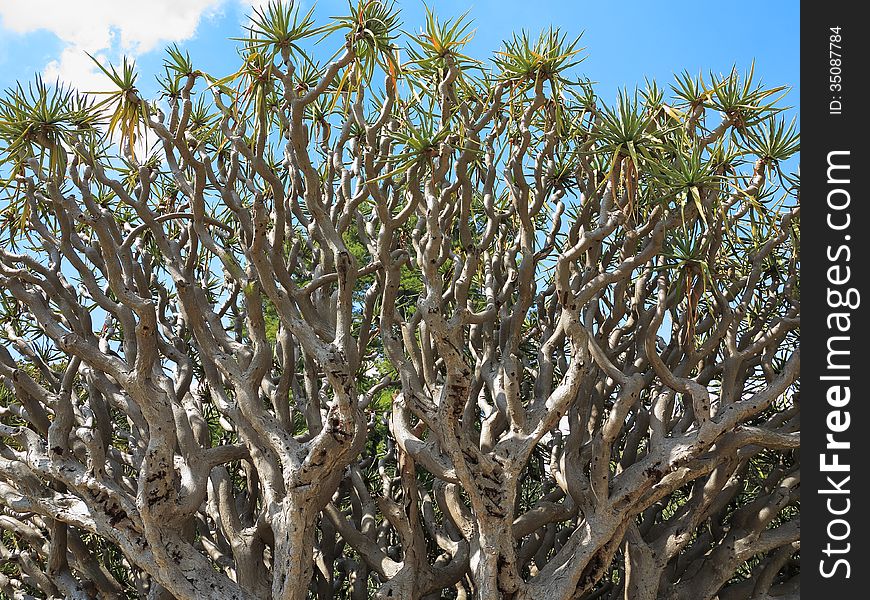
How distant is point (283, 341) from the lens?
7578mm

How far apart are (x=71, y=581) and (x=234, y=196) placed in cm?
416

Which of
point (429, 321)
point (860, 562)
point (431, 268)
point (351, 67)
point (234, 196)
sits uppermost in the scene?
point (351, 67)

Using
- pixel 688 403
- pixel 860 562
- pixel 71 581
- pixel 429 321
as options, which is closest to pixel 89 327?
pixel 71 581

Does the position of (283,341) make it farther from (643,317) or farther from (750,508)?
(750,508)

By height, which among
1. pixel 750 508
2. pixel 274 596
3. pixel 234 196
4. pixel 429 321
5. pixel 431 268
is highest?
pixel 234 196

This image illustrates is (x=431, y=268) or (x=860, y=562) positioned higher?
(x=431, y=268)

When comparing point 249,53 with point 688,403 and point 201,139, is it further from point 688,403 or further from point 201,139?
point 688,403

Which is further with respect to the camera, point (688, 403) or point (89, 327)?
point (688, 403)

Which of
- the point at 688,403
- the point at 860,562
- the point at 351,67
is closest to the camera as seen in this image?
the point at 860,562

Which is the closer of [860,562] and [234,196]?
[860,562]

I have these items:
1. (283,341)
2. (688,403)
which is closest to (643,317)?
(688,403)

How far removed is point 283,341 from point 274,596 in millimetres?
→ 2246

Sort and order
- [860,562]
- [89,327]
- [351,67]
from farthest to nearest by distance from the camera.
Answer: [89,327]
[351,67]
[860,562]

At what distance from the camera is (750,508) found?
7.93m
